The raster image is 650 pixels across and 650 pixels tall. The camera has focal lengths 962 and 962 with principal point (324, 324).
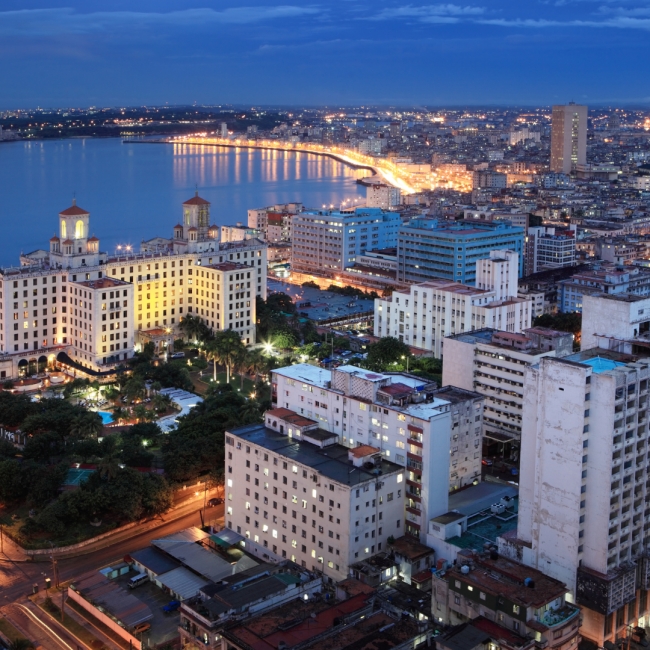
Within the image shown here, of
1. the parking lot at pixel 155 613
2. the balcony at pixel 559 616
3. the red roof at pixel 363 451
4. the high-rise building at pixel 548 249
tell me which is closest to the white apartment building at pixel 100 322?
the parking lot at pixel 155 613

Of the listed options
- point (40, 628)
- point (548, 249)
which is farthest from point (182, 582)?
point (548, 249)

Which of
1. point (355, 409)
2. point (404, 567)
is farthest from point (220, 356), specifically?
point (404, 567)

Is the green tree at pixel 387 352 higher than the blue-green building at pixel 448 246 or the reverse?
the reverse

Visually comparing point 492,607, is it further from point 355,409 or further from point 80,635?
point 80,635

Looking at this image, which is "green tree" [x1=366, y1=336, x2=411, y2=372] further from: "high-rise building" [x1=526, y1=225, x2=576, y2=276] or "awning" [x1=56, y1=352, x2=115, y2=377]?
"high-rise building" [x1=526, y1=225, x2=576, y2=276]

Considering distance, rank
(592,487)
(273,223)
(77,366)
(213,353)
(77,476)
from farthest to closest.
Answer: (273,223)
(77,366)
(213,353)
(77,476)
(592,487)

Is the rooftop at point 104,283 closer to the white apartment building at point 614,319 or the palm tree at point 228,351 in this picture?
the palm tree at point 228,351

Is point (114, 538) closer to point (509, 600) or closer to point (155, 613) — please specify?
point (155, 613)
